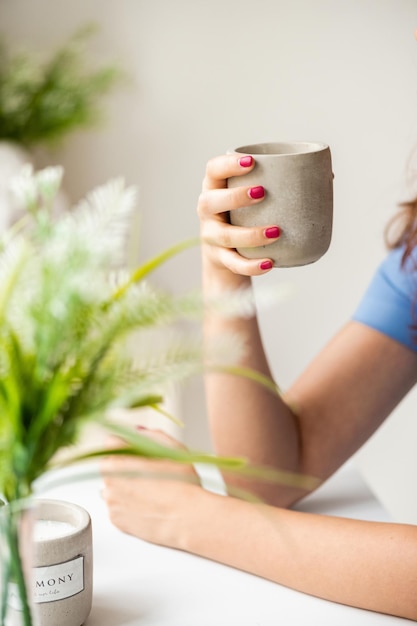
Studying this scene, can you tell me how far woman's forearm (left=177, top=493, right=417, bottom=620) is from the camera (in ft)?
2.45

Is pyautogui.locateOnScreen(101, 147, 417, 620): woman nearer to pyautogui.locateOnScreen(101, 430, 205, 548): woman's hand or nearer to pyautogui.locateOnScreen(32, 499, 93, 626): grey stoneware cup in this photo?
pyautogui.locateOnScreen(101, 430, 205, 548): woman's hand

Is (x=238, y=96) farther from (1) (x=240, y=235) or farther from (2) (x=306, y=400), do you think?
(1) (x=240, y=235)

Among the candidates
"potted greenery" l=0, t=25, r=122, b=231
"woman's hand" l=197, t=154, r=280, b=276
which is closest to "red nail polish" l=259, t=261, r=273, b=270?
"woman's hand" l=197, t=154, r=280, b=276

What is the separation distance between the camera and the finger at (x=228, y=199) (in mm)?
727

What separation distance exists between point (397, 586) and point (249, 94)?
1.31 m

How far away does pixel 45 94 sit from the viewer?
64.0 inches

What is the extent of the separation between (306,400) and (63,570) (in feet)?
1.78

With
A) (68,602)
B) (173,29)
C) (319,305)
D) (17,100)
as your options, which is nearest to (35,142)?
(17,100)

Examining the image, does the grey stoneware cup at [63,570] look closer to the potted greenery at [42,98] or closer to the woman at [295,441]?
the woman at [295,441]

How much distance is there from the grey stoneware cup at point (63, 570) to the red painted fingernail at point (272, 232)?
27 centimetres

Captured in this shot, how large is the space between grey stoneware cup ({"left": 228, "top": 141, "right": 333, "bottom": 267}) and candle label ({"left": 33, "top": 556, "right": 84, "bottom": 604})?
30cm

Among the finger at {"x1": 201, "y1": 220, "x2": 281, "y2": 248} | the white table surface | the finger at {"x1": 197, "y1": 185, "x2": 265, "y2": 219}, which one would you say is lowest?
the white table surface

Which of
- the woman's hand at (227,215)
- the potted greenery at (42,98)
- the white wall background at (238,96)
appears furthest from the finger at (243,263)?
the white wall background at (238,96)

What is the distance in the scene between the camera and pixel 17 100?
5.24 feet
